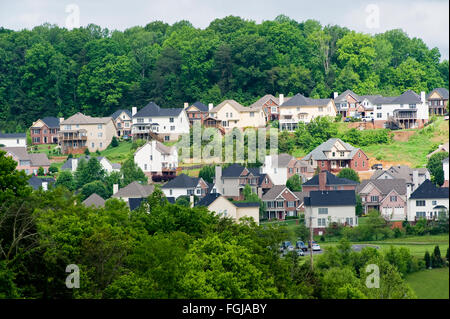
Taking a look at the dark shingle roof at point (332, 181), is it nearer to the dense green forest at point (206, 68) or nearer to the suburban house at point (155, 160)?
the suburban house at point (155, 160)

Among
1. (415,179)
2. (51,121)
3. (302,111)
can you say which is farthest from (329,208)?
(51,121)

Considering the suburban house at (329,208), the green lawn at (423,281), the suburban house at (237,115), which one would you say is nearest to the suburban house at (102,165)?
the suburban house at (237,115)

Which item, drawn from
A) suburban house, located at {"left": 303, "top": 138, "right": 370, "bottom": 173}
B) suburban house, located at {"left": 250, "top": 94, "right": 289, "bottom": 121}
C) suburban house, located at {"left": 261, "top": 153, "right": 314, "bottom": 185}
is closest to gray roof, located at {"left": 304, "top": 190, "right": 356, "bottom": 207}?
suburban house, located at {"left": 261, "top": 153, "right": 314, "bottom": 185}

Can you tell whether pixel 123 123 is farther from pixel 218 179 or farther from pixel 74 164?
pixel 218 179

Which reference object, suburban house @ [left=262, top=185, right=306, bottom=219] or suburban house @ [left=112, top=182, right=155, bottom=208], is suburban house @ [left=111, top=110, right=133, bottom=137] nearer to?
suburban house @ [left=112, top=182, right=155, bottom=208]

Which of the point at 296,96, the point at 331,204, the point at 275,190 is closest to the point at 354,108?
the point at 296,96

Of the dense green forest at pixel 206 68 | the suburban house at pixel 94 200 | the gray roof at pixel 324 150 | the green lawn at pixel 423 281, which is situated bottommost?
the green lawn at pixel 423 281

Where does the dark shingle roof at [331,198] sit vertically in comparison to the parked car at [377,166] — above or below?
below
